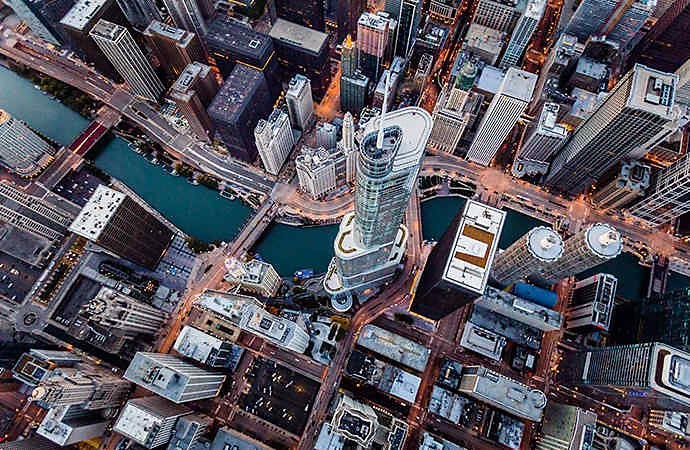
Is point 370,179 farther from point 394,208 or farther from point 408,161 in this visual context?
point 394,208

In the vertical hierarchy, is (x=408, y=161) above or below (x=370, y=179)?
above

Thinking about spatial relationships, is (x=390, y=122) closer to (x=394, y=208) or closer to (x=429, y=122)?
(x=429, y=122)

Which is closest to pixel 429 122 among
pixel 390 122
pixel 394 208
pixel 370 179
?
pixel 390 122

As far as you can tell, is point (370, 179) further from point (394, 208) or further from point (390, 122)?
point (394, 208)

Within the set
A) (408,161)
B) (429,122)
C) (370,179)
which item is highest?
(429,122)

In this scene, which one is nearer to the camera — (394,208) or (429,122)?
(429,122)

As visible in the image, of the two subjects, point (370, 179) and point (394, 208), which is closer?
point (370, 179)

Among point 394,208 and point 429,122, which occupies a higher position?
point 429,122

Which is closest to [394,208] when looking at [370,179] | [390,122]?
[370,179]

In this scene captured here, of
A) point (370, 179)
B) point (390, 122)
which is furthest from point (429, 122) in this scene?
point (370, 179)
